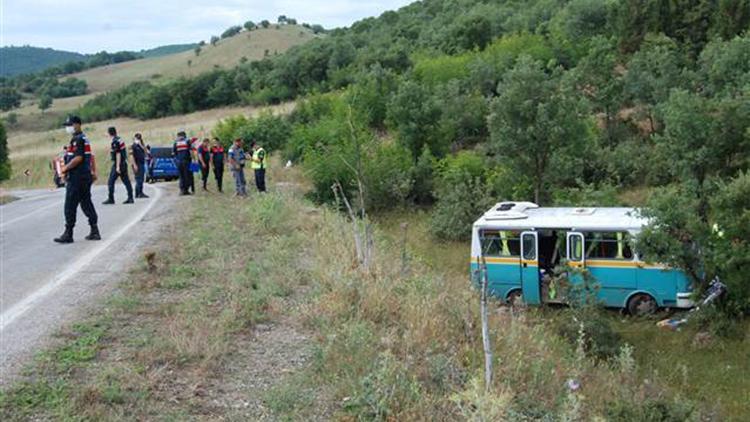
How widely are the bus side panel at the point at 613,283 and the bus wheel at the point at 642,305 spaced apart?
0.21 meters

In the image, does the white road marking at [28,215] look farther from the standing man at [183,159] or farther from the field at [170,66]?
the field at [170,66]

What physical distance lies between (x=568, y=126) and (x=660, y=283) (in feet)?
41.5

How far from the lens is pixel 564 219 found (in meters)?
18.7

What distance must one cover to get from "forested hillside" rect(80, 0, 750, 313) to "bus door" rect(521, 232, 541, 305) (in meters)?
3.00

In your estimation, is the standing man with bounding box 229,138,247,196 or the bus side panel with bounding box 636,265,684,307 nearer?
the bus side panel with bounding box 636,265,684,307

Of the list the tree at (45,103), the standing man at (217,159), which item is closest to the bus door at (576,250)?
the standing man at (217,159)

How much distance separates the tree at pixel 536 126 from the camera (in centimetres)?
Answer: 2873

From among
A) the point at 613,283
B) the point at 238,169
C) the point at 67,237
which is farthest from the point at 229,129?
the point at 67,237

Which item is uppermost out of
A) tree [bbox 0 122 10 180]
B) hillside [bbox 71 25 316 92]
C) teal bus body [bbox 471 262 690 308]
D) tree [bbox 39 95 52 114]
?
hillside [bbox 71 25 316 92]

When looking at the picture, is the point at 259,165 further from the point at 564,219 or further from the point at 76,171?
the point at 76,171

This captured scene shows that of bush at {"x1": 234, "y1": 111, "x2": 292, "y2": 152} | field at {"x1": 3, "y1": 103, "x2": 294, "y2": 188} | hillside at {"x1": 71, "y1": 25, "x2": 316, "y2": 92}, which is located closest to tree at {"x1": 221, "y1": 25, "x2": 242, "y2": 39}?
hillside at {"x1": 71, "y1": 25, "x2": 316, "y2": 92}

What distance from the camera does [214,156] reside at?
21531 mm

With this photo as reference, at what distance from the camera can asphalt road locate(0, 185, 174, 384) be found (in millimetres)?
6691

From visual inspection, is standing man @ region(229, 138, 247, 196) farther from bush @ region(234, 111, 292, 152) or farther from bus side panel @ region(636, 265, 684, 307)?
bush @ region(234, 111, 292, 152)
